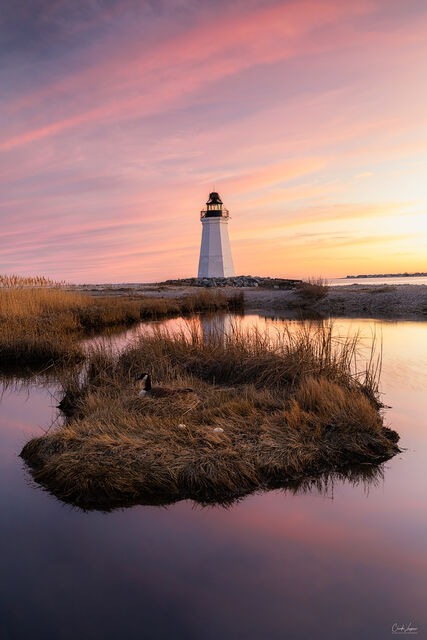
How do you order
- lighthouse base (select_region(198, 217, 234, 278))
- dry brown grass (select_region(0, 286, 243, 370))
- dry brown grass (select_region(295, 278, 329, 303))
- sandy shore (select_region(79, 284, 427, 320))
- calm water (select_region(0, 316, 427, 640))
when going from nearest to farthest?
calm water (select_region(0, 316, 427, 640)) → dry brown grass (select_region(0, 286, 243, 370)) → sandy shore (select_region(79, 284, 427, 320)) → dry brown grass (select_region(295, 278, 329, 303)) → lighthouse base (select_region(198, 217, 234, 278))

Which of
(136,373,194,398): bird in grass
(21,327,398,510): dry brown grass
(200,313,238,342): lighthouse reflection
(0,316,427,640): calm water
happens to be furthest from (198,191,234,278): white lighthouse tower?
(0,316,427,640): calm water

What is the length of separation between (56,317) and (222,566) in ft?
56.2

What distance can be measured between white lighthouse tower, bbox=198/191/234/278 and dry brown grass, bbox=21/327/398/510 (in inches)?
1913

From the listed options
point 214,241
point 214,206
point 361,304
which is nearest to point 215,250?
point 214,241

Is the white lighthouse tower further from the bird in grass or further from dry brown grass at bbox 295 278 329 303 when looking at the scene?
the bird in grass

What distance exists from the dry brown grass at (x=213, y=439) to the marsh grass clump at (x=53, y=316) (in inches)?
214

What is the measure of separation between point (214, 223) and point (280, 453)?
Answer: 52044 millimetres

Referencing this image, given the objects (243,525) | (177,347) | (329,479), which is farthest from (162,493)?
(177,347)

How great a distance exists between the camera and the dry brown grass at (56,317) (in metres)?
13.6

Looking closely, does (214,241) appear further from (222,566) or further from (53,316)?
(222,566)

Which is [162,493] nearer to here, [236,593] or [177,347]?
[236,593]

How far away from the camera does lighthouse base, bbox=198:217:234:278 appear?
184ft

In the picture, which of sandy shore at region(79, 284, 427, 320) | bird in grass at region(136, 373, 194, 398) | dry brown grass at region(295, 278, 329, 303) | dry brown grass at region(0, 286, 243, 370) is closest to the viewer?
bird in grass at region(136, 373, 194, 398)

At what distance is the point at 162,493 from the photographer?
4980 millimetres
